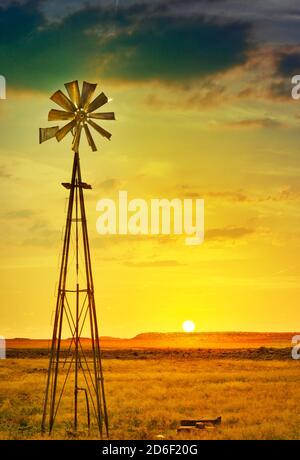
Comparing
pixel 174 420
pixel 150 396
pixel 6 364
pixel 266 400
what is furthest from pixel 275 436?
pixel 6 364

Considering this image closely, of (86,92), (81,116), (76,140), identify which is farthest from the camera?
(81,116)

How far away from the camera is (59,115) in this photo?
64.8ft

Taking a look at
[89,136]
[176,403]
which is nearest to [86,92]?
[89,136]

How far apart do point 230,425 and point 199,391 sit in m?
10.6

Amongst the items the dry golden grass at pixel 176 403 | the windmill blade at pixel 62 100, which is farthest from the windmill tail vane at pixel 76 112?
the dry golden grass at pixel 176 403

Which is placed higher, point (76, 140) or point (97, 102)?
point (97, 102)

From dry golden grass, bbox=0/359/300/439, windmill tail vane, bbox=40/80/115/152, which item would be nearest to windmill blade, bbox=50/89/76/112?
windmill tail vane, bbox=40/80/115/152

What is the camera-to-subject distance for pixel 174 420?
78.6 ft

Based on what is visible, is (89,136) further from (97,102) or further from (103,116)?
(97,102)

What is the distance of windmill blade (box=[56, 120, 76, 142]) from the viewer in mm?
19750

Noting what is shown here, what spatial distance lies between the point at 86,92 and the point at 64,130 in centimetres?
116

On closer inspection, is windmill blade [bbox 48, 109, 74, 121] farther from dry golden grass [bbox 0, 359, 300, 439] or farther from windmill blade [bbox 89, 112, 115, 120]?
dry golden grass [bbox 0, 359, 300, 439]

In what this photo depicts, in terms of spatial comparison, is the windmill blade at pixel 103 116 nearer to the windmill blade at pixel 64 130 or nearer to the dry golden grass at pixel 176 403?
the windmill blade at pixel 64 130
